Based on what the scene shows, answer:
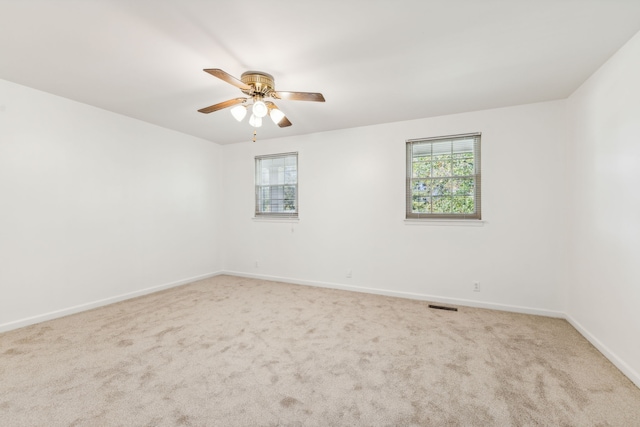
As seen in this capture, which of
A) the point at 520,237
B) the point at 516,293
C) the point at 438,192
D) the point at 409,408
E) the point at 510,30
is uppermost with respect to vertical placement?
the point at 510,30

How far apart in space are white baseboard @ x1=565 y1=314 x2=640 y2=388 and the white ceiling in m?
2.47

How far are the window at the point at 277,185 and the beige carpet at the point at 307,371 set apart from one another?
2.07m

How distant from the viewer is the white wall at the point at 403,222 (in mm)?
3377

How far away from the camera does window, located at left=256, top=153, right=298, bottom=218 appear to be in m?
4.95

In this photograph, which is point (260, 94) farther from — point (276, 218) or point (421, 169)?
point (276, 218)

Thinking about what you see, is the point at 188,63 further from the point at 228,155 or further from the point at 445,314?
the point at 445,314

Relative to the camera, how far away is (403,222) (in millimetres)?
4066

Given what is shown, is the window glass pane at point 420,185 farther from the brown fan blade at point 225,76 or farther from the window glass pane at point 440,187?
the brown fan blade at point 225,76

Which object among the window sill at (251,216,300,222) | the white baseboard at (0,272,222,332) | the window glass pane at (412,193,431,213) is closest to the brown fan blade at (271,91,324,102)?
the window glass pane at (412,193,431,213)

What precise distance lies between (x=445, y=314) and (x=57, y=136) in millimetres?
5055

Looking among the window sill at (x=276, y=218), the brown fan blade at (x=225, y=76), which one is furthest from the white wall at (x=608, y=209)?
the window sill at (x=276, y=218)

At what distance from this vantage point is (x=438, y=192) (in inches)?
155

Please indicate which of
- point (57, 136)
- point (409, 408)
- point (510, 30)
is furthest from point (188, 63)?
point (409, 408)

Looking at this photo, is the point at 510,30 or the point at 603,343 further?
the point at 603,343
